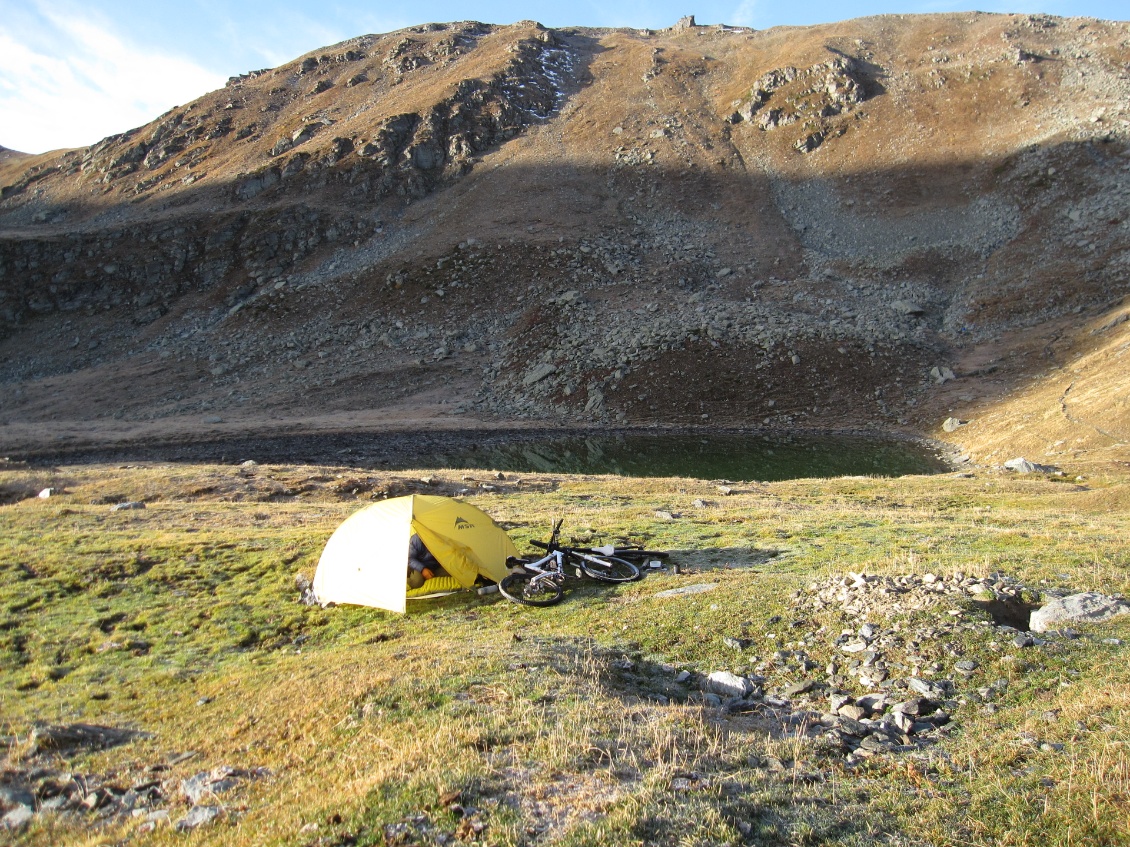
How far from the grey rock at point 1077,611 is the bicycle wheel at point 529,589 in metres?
8.71

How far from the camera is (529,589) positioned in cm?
1516

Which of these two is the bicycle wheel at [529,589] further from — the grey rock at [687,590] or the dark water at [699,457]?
the dark water at [699,457]

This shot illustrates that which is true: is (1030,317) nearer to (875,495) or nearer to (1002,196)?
(1002,196)

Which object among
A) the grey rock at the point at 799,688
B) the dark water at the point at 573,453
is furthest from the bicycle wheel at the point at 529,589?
the dark water at the point at 573,453

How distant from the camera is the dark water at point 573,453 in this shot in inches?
1673

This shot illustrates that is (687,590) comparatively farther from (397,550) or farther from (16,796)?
(16,796)

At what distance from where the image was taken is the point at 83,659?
12430 mm

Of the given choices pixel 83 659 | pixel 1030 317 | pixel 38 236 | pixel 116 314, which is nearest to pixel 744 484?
pixel 83 659

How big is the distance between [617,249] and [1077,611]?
218 ft

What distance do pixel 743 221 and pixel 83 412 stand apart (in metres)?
69.8

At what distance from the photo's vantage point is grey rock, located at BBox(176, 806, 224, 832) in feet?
21.9

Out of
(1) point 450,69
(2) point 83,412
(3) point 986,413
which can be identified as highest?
(1) point 450,69

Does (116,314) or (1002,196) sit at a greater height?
(1002,196)

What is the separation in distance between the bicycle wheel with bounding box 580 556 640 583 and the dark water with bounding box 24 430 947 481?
24.7 meters
